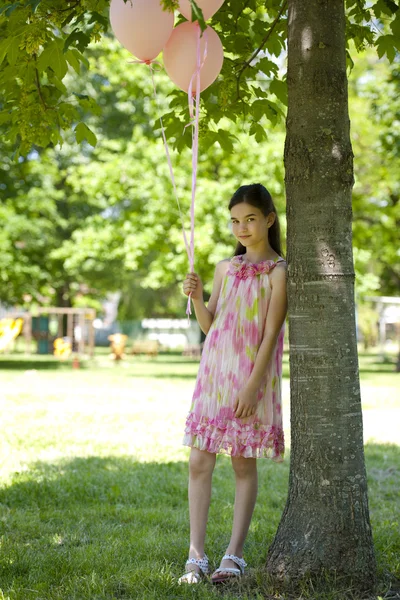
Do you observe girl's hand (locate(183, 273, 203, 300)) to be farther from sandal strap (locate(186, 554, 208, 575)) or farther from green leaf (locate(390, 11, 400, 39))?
green leaf (locate(390, 11, 400, 39))

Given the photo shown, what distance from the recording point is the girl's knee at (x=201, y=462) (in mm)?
3381

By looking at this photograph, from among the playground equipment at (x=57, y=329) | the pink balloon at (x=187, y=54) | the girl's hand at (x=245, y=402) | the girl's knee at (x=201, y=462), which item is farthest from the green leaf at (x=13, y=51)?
the playground equipment at (x=57, y=329)

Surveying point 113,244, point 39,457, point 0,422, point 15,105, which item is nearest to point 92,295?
point 113,244

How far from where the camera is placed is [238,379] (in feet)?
11.0

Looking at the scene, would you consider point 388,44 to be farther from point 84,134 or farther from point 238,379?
point 238,379

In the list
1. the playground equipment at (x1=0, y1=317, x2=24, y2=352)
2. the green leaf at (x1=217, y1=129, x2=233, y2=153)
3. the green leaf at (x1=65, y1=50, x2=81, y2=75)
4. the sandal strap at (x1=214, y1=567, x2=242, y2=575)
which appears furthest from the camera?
the playground equipment at (x1=0, y1=317, x2=24, y2=352)

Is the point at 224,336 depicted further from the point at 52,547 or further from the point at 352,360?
the point at 52,547

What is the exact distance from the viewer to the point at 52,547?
373 centimetres

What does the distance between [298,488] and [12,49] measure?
224 centimetres

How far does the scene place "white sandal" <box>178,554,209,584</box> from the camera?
125 inches

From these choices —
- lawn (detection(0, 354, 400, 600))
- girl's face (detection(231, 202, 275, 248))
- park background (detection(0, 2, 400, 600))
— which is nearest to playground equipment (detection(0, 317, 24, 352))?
park background (detection(0, 2, 400, 600))

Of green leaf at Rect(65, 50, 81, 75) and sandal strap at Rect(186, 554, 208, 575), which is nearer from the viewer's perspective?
sandal strap at Rect(186, 554, 208, 575)

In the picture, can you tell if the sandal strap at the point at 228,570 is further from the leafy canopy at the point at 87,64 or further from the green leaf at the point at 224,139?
the green leaf at the point at 224,139

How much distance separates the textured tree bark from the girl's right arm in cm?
48
